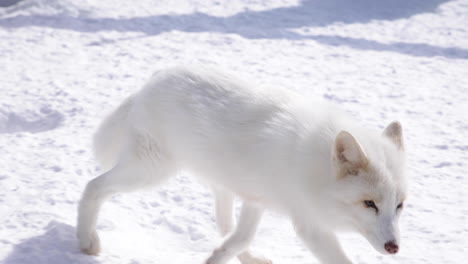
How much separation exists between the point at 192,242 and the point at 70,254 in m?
0.83

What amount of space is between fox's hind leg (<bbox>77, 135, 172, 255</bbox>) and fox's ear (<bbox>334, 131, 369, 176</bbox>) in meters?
1.04

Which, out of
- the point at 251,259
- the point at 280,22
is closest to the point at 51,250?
the point at 251,259

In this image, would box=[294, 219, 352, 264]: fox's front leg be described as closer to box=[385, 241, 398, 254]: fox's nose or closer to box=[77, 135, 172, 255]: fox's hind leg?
box=[385, 241, 398, 254]: fox's nose

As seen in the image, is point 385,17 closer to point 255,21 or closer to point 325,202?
point 255,21

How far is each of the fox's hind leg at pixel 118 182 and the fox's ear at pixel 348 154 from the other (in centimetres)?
104

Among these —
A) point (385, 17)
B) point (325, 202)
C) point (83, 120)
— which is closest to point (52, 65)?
point (83, 120)

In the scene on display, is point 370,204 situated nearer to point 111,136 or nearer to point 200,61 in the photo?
point 111,136

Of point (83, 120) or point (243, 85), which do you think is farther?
point (83, 120)

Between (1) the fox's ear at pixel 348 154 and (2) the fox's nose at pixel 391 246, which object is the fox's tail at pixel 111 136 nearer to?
(1) the fox's ear at pixel 348 154

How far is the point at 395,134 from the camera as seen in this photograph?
264 centimetres

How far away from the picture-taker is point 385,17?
905cm

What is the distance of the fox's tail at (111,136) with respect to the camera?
3094mm

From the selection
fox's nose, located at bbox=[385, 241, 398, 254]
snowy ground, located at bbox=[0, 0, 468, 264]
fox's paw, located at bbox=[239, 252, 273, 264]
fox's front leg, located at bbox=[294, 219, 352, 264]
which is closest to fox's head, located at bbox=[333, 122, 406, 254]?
fox's nose, located at bbox=[385, 241, 398, 254]

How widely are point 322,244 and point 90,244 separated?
1.29m
